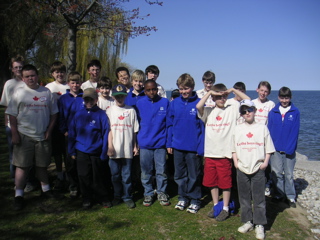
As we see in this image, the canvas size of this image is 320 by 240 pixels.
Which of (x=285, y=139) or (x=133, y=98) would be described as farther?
(x=133, y=98)

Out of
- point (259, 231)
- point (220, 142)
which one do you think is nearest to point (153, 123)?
point (220, 142)

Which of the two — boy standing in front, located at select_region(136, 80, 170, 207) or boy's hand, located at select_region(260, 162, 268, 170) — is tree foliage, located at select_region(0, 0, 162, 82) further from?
boy's hand, located at select_region(260, 162, 268, 170)

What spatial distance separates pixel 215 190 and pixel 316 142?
670 inches

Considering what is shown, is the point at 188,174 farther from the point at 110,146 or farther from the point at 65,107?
the point at 65,107

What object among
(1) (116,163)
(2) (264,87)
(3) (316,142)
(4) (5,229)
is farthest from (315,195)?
(3) (316,142)

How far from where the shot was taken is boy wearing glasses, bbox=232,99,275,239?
417 cm

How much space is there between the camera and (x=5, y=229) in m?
4.04

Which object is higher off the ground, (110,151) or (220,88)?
(220,88)

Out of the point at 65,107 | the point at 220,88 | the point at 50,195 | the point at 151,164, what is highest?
the point at 220,88

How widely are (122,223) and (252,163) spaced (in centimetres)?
211

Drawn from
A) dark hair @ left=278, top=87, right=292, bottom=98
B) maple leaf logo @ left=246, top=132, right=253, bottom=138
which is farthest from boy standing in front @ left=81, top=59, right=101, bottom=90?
dark hair @ left=278, top=87, right=292, bottom=98

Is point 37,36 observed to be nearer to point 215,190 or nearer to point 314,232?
point 215,190

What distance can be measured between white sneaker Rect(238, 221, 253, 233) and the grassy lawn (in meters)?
0.08

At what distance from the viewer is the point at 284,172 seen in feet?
17.8
